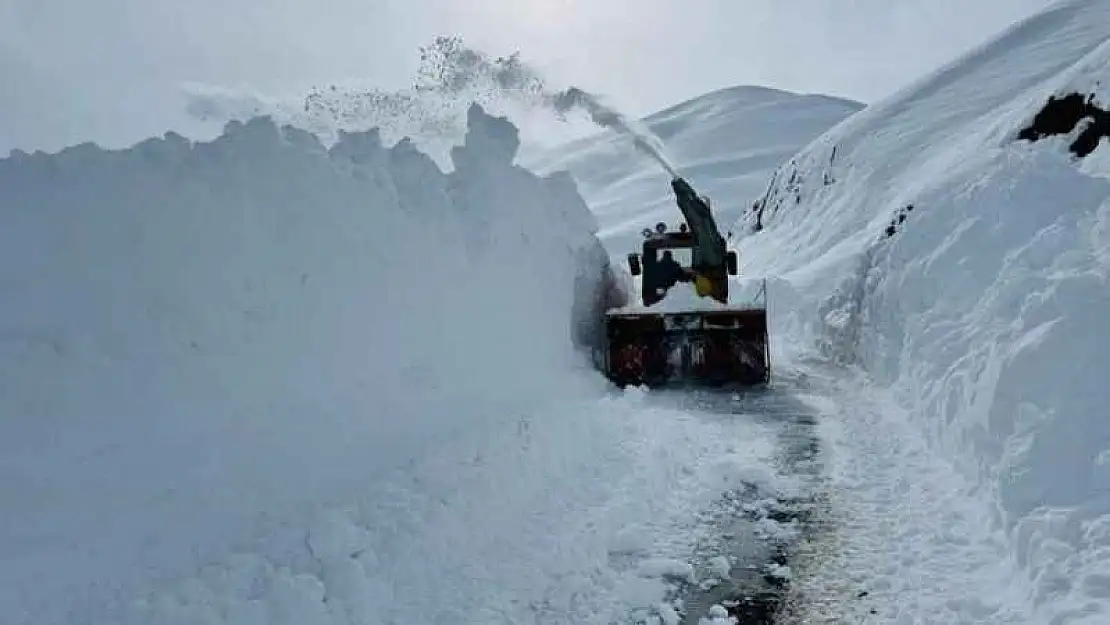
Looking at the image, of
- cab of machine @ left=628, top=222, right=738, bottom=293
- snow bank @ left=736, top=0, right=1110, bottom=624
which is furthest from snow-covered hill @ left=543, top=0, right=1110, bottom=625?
cab of machine @ left=628, top=222, right=738, bottom=293

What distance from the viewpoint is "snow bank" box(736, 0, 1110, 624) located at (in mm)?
5938

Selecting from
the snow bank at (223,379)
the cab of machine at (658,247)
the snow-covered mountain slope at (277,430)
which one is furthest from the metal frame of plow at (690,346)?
the snow bank at (223,379)

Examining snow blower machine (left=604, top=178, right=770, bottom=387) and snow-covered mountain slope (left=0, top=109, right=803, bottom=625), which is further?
snow blower machine (left=604, top=178, right=770, bottom=387)

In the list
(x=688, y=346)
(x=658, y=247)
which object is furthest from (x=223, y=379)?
(x=658, y=247)

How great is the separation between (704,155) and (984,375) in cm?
9793

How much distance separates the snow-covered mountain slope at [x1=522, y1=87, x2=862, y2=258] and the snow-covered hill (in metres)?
47.5

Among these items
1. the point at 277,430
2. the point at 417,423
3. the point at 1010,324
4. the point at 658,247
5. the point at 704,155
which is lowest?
the point at 417,423

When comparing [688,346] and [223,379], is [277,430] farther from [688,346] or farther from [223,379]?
[688,346]

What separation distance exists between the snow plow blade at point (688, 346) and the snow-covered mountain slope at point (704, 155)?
51.9 meters

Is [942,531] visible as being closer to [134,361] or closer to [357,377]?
[357,377]

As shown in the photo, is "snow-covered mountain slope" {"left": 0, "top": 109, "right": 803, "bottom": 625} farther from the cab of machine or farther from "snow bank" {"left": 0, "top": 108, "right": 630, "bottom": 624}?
the cab of machine

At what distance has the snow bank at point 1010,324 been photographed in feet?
19.5

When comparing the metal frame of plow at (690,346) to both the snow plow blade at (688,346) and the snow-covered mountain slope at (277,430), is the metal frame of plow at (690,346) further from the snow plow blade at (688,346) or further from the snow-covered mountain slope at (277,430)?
the snow-covered mountain slope at (277,430)

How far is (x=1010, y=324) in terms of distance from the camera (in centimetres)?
923
